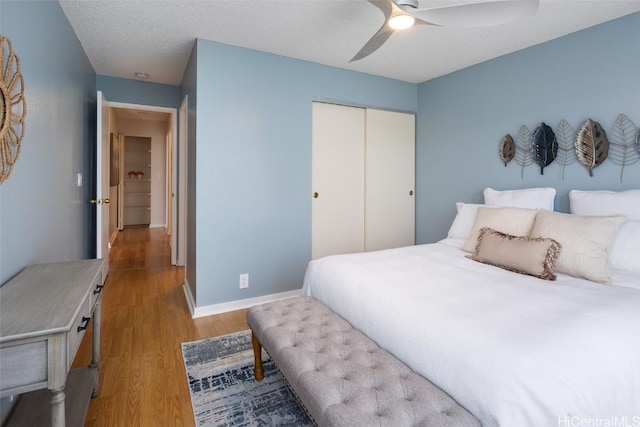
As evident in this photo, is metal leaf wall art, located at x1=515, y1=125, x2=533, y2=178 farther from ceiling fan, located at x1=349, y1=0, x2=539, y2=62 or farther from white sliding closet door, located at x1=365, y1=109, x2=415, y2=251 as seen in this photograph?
ceiling fan, located at x1=349, y1=0, x2=539, y2=62

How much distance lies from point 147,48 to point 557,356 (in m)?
3.57

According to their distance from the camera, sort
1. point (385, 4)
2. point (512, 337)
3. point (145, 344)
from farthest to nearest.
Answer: point (145, 344) → point (385, 4) → point (512, 337)

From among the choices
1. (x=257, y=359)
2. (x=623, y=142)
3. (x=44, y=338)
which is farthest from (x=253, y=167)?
(x=623, y=142)

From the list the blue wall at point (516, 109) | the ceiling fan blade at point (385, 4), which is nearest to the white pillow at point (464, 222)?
the blue wall at point (516, 109)

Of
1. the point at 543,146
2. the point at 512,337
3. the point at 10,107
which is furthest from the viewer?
the point at 543,146

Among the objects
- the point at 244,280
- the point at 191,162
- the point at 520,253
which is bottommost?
the point at 244,280

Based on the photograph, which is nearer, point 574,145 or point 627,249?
point 627,249

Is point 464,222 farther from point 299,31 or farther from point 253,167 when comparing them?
point 299,31

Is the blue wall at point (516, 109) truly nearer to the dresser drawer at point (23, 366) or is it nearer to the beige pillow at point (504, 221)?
the beige pillow at point (504, 221)

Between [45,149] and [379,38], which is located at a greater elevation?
[379,38]

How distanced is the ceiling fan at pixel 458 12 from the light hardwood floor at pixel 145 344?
2334 millimetres

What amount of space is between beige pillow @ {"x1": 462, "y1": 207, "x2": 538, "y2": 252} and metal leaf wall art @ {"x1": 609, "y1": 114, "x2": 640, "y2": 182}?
2.44ft

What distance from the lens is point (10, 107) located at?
54.3 inches

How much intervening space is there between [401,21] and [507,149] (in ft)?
6.09
